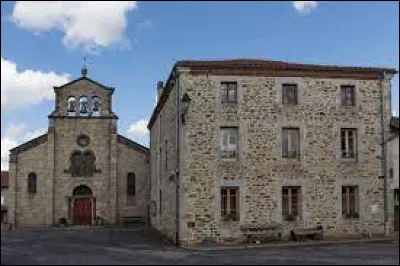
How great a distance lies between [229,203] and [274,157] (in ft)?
8.60

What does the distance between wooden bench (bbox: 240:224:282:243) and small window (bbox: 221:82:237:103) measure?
16.6ft

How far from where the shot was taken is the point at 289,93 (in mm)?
24828

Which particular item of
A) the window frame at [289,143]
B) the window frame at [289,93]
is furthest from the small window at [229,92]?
the window frame at [289,143]

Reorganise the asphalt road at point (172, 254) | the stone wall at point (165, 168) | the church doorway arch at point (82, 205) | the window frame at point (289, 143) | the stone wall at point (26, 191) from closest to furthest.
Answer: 1. the asphalt road at point (172, 254)
2. the window frame at point (289, 143)
3. the stone wall at point (165, 168)
4. the stone wall at point (26, 191)
5. the church doorway arch at point (82, 205)

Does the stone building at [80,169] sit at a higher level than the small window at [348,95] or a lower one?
lower

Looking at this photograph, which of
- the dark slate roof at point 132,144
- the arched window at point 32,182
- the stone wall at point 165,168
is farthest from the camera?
the dark slate roof at point 132,144

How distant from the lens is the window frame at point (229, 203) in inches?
925

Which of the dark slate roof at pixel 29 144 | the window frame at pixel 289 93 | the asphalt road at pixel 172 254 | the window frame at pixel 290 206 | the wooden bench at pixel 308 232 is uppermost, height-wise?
the window frame at pixel 289 93

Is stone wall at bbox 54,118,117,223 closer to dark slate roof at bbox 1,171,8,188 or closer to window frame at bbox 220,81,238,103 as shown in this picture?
dark slate roof at bbox 1,171,8,188

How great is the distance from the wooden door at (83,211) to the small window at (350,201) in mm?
20134

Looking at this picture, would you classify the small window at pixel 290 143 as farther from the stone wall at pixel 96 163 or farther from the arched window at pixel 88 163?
the arched window at pixel 88 163

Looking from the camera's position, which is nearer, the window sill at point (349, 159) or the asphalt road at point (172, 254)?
the asphalt road at point (172, 254)

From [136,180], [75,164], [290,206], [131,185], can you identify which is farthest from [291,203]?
[75,164]

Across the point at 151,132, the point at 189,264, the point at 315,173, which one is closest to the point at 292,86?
the point at 315,173
